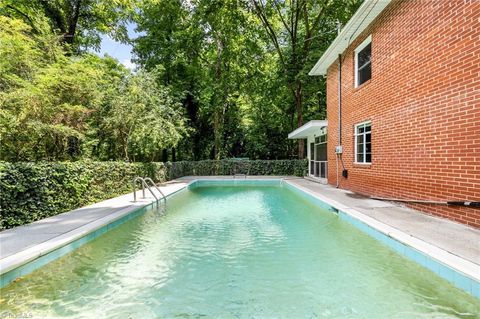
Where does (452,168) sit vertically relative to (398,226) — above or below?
above

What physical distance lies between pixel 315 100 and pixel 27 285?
22226 mm

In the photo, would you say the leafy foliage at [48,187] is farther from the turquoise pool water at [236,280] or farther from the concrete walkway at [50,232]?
the turquoise pool water at [236,280]

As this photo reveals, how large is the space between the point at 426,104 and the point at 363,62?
4.30 meters

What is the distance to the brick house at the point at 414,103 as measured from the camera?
15.9 ft

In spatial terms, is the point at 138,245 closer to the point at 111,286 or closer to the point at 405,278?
the point at 111,286

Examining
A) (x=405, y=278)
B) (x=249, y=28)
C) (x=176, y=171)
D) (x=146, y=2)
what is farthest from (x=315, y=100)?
(x=405, y=278)

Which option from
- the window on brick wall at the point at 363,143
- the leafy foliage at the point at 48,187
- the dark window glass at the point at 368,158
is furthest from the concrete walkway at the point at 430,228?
the leafy foliage at the point at 48,187

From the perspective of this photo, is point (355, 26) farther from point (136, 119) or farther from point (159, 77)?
point (159, 77)

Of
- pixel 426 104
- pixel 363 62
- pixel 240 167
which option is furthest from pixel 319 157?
pixel 426 104

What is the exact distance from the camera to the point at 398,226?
4.96 m

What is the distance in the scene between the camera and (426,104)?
5969 mm

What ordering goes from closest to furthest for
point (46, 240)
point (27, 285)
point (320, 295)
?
1. point (320, 295)
2. point (27, 285)
3. point (46, 240)

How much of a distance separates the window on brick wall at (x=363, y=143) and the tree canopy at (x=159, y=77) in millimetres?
8232

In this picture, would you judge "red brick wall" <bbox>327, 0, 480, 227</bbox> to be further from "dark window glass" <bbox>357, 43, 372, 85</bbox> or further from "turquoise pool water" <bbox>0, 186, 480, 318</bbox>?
"turquoise pool water" <bbox>0, 186, 480, 318</bbox>
